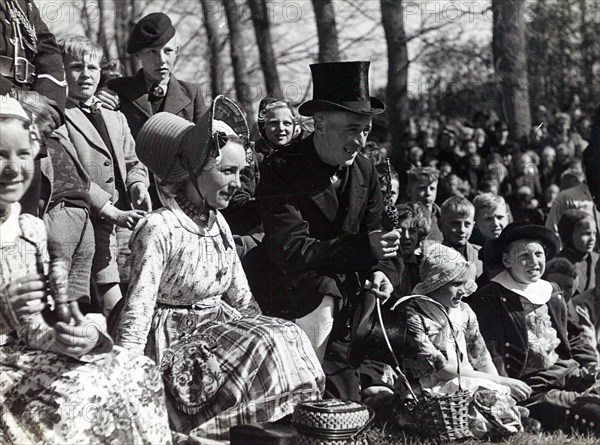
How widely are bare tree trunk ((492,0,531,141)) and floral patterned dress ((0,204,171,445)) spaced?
3315 mm

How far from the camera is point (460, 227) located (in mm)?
6117

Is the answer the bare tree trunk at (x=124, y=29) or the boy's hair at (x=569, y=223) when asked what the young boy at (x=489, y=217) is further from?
the bare tree trunk at (x=124, y=29)

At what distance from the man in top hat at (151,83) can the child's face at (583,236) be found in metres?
3.04

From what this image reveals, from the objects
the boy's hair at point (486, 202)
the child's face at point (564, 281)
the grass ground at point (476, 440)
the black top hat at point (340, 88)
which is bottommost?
the grass ground at point (476, 440)

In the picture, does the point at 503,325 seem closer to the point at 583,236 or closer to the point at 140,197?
Answer: the point at 583,236

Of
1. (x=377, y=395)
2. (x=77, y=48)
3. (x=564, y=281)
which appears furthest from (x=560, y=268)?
(x=77, y=48)

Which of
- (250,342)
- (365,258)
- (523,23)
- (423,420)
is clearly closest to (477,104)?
(523,23)

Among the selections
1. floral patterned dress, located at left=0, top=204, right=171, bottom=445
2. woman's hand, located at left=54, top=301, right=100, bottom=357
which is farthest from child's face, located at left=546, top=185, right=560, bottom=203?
woman's hand, located at left=54, top=301, right=100, bottom=357

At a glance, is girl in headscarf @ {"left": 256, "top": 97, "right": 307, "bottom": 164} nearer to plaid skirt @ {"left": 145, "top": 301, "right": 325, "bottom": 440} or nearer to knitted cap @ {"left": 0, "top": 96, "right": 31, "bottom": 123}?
plaid skirt @ {"left": 145, "top": 301, "right": 325, "bottom": 440}

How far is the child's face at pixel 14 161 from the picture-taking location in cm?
432

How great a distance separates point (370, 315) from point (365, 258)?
0.32 m

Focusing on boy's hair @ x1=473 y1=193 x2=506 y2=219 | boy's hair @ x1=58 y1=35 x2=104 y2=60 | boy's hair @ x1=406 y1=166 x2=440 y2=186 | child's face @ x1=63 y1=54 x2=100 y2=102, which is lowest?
boy's hair @ x1=473 y1=193 x2=506 y2=219

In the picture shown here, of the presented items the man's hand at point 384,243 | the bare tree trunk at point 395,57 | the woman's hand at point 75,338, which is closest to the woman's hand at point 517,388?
the man's hand at point 384,243

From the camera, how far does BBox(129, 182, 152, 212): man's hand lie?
4.89m
